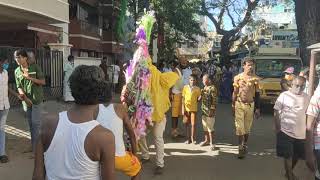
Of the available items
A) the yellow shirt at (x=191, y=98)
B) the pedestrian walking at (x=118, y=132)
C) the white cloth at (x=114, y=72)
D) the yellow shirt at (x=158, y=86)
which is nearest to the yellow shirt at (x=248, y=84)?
the yellow shirt at (x=158, y=86)

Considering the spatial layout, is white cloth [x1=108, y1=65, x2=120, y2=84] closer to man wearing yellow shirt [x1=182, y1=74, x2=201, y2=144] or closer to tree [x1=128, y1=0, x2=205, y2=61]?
tree [x1=128, y1=0, x2=205, y2=61]

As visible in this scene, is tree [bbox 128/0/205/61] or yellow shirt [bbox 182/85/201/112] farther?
tree [bbox 128/0/205/61]

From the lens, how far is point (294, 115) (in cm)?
665

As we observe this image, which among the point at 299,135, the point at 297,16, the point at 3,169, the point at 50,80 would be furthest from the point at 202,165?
the point at 50,80

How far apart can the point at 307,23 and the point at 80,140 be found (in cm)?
1604

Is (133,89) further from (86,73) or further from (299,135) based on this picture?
(86,73)

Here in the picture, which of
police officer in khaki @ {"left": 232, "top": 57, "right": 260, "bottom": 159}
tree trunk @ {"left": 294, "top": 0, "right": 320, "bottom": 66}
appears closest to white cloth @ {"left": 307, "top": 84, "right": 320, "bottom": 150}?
police officer in khaki @ {"left": 232, "top": 57, "right": 260, "bottom": 159}

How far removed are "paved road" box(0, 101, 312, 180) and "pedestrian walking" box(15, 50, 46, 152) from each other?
28.2 inches

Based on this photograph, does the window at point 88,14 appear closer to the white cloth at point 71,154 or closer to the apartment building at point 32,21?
the apartment building at point 32,21

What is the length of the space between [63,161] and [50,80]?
17.8m

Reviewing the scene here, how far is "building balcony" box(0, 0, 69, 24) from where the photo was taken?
15.0 m

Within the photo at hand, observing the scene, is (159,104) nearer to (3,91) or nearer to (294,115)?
(294,115)

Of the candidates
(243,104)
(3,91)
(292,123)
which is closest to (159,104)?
(243,104)

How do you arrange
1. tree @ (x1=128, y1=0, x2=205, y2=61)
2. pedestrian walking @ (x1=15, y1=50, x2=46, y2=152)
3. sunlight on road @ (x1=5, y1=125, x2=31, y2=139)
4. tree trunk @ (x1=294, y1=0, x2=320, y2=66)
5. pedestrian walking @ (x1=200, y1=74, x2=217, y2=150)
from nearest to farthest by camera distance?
1. pedestrian walking @ (x1=15, y1=50, x2=46, y2=152)
2. pedestrian walking @ (x1=200, y1=74, x2=217, y2=150)
3. sunlight on road @ (x1=5, y1=125, x2=31, y2=139)
4. tree trunk @ (x1=294, y1=0, x2=320, y2=66)
5. tree @ (x1=128, y1=0, x2=205, y2=61)
